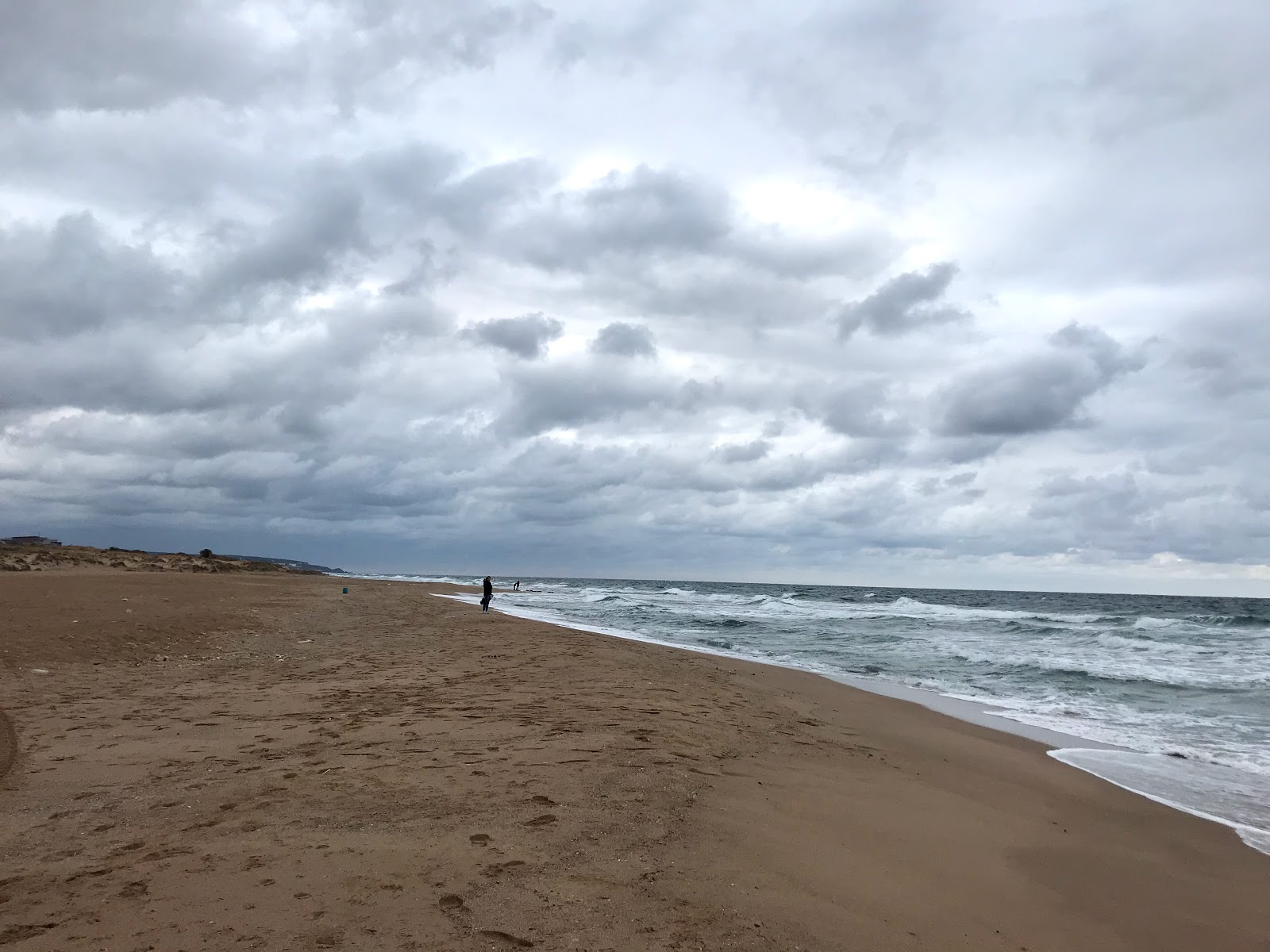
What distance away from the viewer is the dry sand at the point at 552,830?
157 inches

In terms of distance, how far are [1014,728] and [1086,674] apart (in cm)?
933

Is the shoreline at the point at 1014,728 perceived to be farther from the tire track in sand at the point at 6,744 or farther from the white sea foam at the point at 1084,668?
the tire track in sand at the point at 6,744

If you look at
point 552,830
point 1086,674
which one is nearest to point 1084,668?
point 1086,674

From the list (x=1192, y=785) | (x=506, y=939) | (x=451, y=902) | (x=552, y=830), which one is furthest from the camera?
(x=1192, y=785)

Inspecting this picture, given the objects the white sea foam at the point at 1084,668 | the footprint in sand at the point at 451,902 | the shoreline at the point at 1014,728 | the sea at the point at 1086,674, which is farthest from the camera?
the white sea foam at the point at 1084,668

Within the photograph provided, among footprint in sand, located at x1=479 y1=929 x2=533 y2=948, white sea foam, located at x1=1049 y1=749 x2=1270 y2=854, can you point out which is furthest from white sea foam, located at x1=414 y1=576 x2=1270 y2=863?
footprint in sand, located at x1=479 y1=929 x2=533 y2=948

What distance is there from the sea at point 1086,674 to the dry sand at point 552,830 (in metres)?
1.25

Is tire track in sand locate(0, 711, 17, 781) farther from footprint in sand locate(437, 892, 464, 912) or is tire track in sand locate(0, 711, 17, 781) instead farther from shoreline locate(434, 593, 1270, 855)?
shoreline locate(434, 593, 1270, 855)

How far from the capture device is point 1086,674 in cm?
1980

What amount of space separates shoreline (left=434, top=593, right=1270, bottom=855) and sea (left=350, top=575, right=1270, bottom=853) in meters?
0.04

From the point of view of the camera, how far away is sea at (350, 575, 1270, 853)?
9.84 metres

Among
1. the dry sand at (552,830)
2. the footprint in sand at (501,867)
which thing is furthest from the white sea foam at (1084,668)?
the footprint in sand at (501,867)

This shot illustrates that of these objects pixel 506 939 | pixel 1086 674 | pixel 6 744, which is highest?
pixel 506 939

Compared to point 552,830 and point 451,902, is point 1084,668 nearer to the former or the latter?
point 552,830
